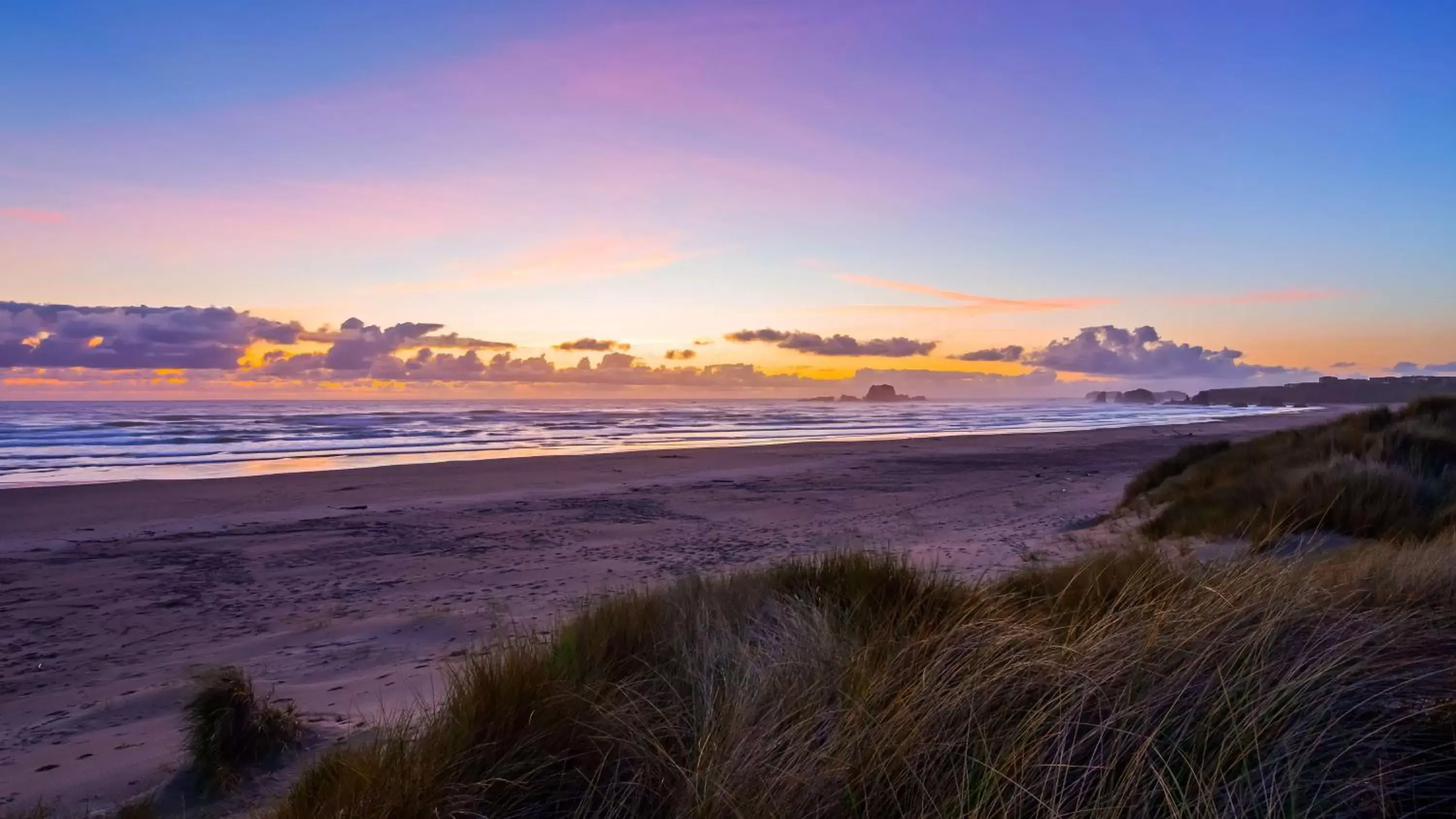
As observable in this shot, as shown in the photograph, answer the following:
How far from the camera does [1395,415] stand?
1702cm

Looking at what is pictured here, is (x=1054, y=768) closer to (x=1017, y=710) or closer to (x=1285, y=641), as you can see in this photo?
(x=1017, y=710)

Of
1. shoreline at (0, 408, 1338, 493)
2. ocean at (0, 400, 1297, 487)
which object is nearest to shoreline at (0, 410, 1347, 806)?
shoreline at (0, 408, 1338, 493)

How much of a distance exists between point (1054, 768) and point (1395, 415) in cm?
1879

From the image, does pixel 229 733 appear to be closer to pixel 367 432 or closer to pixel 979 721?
pixel 979 721

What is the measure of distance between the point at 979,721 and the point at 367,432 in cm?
4253

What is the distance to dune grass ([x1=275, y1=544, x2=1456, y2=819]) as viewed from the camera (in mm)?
2682

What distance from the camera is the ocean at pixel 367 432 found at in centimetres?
2633

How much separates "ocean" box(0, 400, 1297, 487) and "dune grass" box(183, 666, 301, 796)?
20741 millimetres

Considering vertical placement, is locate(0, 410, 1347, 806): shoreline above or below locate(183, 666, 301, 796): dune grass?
below

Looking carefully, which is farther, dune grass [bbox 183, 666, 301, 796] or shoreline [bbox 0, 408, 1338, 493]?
shoreline [bbox 0, 408, 1338, 493]

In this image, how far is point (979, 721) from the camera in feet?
10.1

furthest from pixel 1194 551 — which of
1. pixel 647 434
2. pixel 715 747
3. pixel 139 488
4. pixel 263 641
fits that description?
pixel 647 434

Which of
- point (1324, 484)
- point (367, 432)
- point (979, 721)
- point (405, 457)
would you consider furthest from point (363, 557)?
point (367, 432)

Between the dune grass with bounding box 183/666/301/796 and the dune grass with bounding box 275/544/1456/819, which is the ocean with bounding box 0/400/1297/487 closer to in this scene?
the dune grass with bounding box 183/666/301/796
